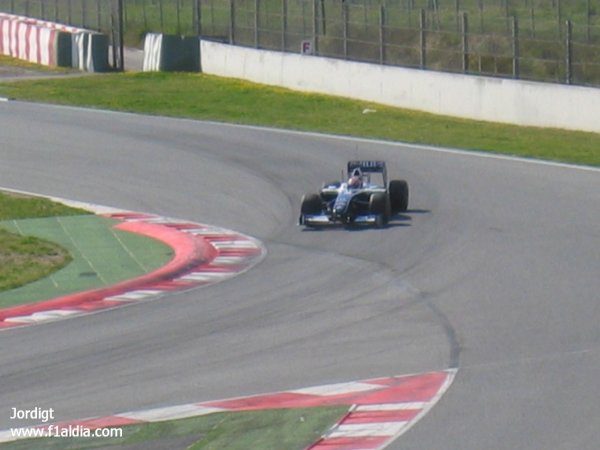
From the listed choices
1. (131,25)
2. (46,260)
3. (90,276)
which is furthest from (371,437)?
(131,25)

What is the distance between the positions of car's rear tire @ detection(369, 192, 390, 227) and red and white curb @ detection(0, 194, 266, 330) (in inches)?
60.4

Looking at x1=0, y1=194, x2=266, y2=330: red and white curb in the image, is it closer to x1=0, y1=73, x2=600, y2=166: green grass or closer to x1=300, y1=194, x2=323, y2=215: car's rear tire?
x1=300, y1=194, x2=323, y2=215: car's rear tire

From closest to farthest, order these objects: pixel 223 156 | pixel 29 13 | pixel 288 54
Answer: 1. pixel 223 156
2. pixel 288 54
3. pixel 29 13

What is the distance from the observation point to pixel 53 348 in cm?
1065

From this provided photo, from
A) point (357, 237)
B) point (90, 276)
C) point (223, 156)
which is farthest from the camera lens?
point (223, 156)

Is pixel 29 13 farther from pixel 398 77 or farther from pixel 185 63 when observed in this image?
pixel 398 77

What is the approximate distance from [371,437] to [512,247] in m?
6.89

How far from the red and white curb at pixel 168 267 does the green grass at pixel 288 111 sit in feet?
26.1

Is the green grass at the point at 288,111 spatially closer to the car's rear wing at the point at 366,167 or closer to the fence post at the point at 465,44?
the fence post at the point at 465,44

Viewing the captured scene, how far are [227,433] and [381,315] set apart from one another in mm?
3593

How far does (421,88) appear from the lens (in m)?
30.5

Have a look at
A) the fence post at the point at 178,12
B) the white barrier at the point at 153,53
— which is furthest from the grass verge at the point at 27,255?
the fence post at the point at 178,12

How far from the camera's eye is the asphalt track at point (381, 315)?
9.01m

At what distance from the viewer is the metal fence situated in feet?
96.8
